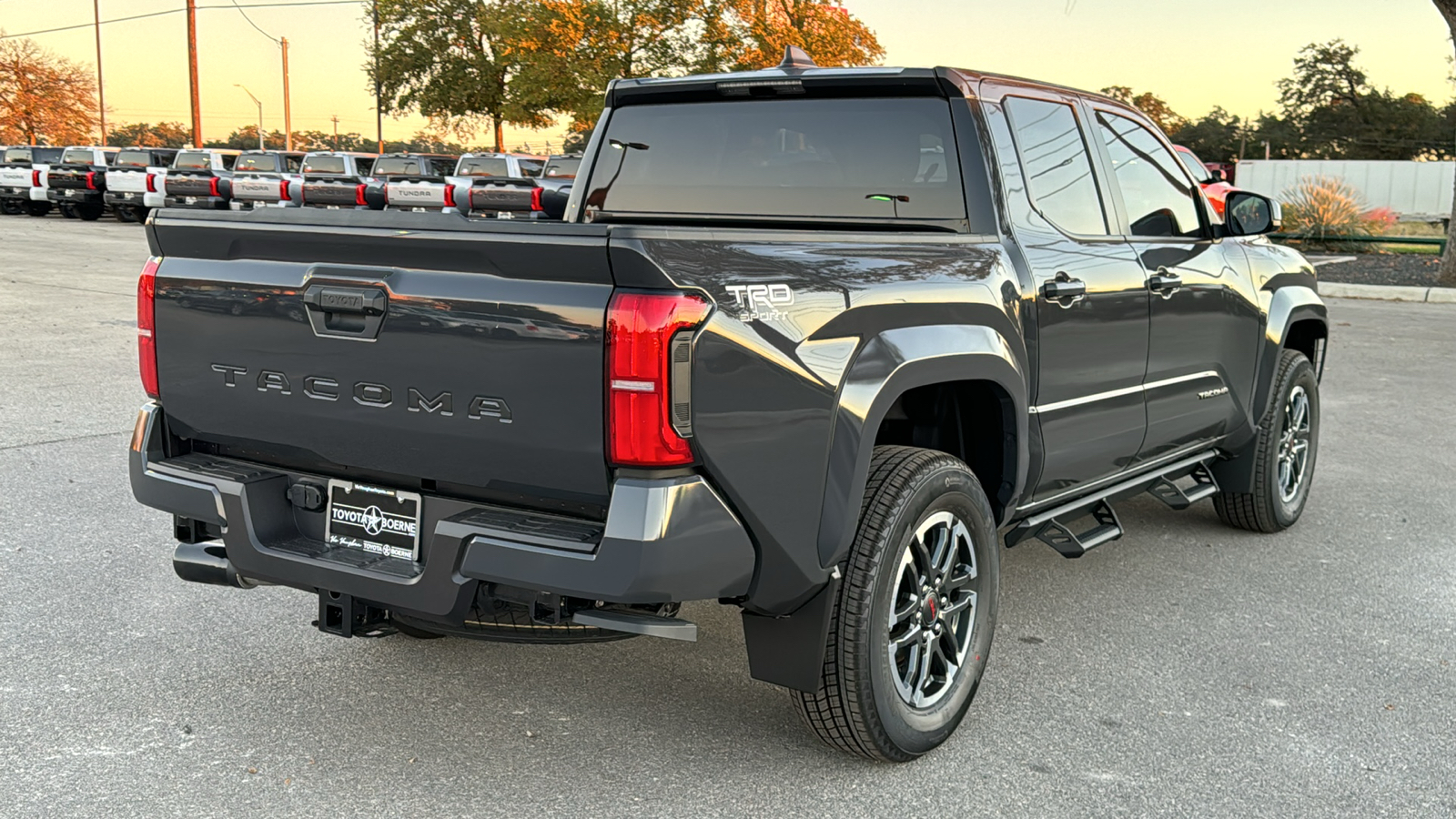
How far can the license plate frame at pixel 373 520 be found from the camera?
126 inches

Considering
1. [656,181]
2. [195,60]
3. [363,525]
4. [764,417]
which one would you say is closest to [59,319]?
[656,181]

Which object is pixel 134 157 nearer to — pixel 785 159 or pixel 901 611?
pixel 785 159

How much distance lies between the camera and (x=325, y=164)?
2948 cm

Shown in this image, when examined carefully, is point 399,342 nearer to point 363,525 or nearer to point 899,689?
point 363,525

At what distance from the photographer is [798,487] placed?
3.13 meters

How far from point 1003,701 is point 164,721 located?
2.55m

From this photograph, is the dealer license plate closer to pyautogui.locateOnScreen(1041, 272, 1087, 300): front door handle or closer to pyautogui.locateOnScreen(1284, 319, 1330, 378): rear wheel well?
pyautogui.locateOnScreen(1041, 272, 1087, 300): front door handle

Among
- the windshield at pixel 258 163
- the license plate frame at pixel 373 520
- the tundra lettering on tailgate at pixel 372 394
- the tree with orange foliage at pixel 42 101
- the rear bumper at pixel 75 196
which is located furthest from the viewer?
the tree with orange foliage at pixel 42 101

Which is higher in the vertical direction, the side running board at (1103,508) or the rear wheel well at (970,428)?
the rear wheel well at (970,428)

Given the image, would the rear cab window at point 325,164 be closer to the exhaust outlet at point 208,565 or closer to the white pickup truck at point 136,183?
the white pickup truck at point 136,183

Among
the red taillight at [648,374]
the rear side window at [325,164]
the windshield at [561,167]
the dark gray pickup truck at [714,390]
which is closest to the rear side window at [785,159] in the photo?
the dark gray pickup truck at [714,390]

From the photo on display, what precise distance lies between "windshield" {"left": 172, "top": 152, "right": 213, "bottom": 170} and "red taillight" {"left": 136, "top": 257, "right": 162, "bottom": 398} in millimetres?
29480

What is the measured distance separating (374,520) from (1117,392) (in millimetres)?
2689

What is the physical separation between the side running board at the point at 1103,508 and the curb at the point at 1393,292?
1387 cm
